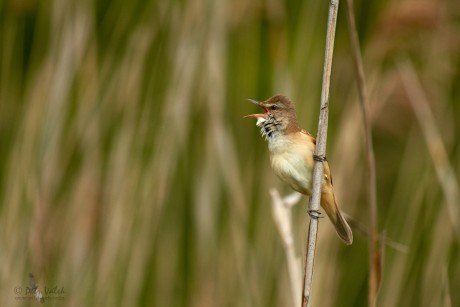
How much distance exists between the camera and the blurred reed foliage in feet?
6.97

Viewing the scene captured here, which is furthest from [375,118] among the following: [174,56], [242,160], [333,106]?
[174,56]

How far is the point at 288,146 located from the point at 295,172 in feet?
0.22

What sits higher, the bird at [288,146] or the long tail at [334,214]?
the bird at [288,146]

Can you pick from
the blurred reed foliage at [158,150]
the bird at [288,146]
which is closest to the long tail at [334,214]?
the bird at [288,146]

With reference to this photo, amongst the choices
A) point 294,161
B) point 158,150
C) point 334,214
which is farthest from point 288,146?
point 158,150

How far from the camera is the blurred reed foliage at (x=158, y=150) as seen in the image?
83.7 inches

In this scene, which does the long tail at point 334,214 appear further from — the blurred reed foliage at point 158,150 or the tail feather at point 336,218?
the blurred reed foliage at point 158,150

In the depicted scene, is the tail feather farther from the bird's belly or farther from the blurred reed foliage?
the blurred reed foliage

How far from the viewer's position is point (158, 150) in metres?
2.16

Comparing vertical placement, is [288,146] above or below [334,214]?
above

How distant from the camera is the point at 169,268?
2279 mm

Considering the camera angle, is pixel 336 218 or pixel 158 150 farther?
pixel 158 150

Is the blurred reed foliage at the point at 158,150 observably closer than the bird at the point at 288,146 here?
No

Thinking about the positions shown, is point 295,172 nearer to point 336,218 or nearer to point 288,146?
point 288,146
